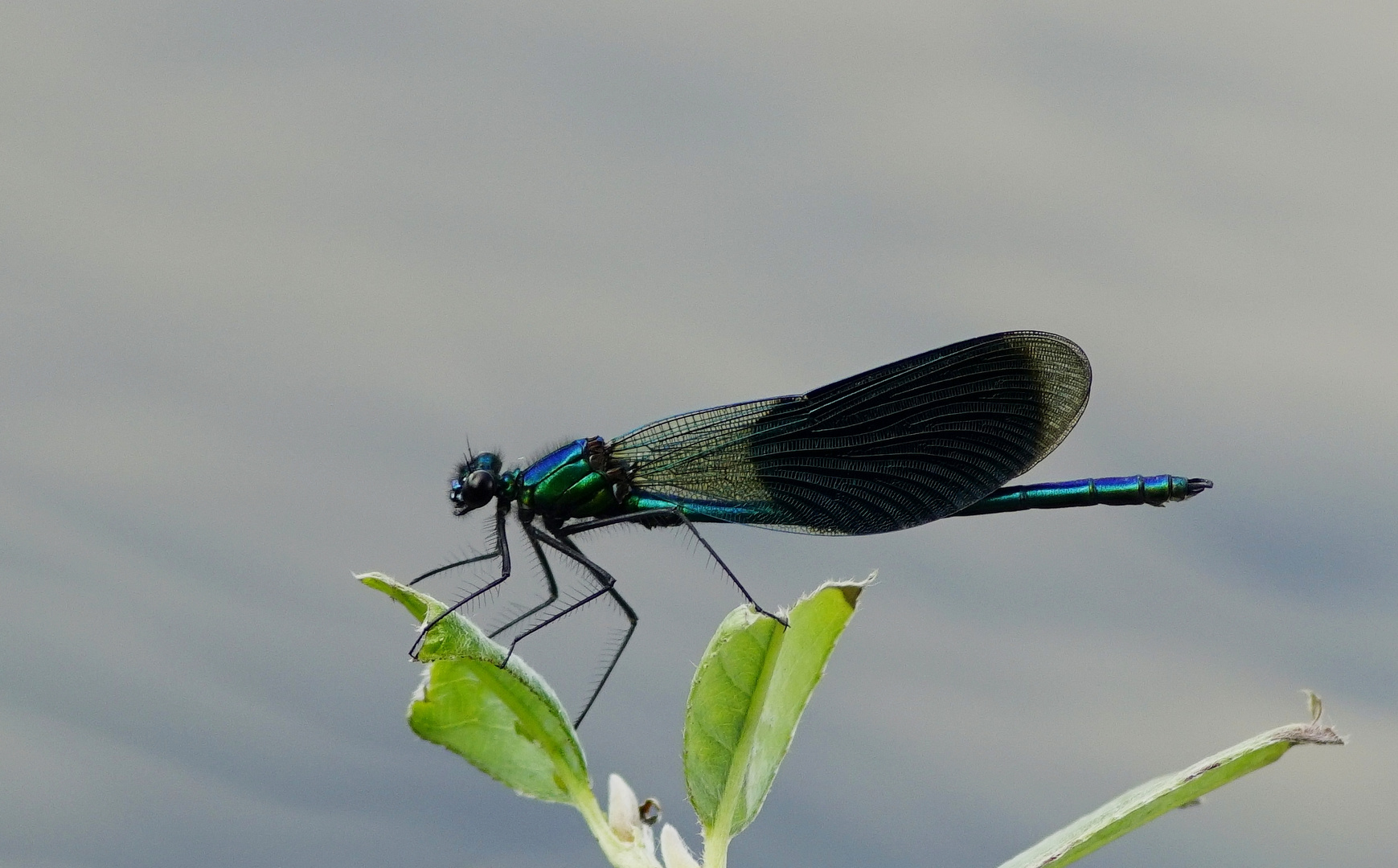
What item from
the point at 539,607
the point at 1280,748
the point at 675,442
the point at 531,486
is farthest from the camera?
the point at 675,442

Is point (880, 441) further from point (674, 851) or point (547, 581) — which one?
point (674, 851)

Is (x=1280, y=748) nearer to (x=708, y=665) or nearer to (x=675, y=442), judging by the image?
(x=708, y=665)

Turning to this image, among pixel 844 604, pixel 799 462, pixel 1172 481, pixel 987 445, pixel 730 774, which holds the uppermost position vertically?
pixel 799 462

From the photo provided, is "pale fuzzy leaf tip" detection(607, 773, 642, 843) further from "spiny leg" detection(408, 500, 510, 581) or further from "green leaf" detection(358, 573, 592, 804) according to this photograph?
"spiny leg" detection(408, 500, 510, 581)

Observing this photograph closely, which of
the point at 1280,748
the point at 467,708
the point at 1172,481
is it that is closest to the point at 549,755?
the point at 467,708

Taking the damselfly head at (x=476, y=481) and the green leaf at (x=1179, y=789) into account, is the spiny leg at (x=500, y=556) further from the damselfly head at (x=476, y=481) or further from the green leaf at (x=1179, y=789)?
the green leaf at (x=1179, y=789)

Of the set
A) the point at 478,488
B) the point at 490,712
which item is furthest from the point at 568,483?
the point at 490,712

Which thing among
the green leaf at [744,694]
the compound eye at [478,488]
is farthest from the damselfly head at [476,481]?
the green leaf at [744,694]
